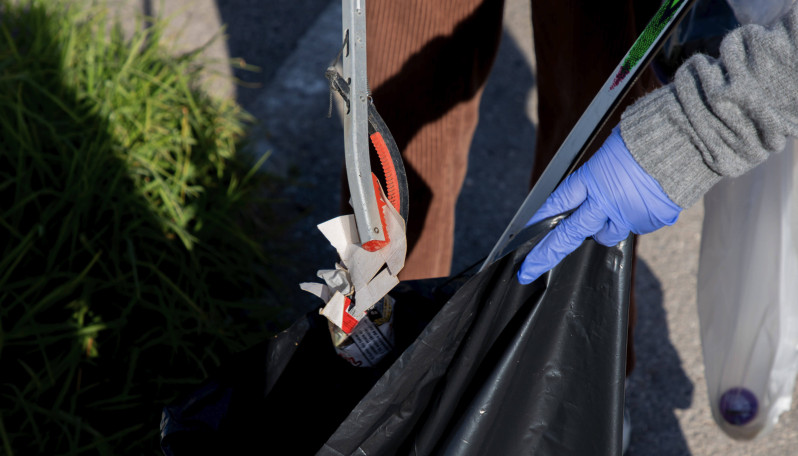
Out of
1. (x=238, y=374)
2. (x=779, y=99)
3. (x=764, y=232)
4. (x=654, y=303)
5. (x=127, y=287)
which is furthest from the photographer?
(x=654, y=303)

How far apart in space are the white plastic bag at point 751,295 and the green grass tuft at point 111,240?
113 centimetres

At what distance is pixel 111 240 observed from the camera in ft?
5.88

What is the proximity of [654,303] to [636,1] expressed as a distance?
1.11 m

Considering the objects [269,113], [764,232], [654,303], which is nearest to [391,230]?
[764,232]

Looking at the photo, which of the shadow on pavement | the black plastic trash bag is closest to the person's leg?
the black plastic trash bag

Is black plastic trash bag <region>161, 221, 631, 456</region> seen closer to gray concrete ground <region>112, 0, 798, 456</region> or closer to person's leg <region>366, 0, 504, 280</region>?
person's leg <region>366, 0, 504, 280</region>

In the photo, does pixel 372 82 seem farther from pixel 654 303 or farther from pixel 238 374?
pixel 654 303

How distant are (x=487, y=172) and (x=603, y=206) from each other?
146 centimetres

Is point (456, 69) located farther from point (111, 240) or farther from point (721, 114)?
point (111, 240)

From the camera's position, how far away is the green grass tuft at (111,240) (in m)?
1.60

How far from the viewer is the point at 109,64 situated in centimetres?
206

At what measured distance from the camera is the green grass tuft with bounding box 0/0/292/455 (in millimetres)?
1600

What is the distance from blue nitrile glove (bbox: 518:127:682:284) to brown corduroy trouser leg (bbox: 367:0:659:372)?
34cm

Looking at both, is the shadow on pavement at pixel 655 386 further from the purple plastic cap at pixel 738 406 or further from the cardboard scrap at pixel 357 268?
the cardboard scrap at pixel 357 268
